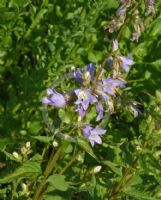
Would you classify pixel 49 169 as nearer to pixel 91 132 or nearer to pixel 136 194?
pixel 91 132

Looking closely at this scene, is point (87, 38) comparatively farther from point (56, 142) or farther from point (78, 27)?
point (56, 142)

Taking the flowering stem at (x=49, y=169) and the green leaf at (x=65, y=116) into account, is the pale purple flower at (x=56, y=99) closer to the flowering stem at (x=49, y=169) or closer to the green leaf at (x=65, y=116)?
the green leaf at (x=65, y=116)

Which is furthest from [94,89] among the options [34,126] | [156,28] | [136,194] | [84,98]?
[156,28]

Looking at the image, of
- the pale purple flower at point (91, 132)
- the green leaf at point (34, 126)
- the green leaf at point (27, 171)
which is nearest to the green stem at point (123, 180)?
the pale purple flower at point (91, 132)

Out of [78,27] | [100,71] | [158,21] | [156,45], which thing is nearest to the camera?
[100,71]

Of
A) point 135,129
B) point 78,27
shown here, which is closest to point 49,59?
point 78,27

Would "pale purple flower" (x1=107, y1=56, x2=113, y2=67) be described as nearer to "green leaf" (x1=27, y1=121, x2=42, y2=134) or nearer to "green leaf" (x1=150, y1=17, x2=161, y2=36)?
"green leaf" (x1=27, y1=121, x2=42, y2=134)

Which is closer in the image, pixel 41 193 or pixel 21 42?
pixel 41 193

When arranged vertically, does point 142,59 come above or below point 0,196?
above
